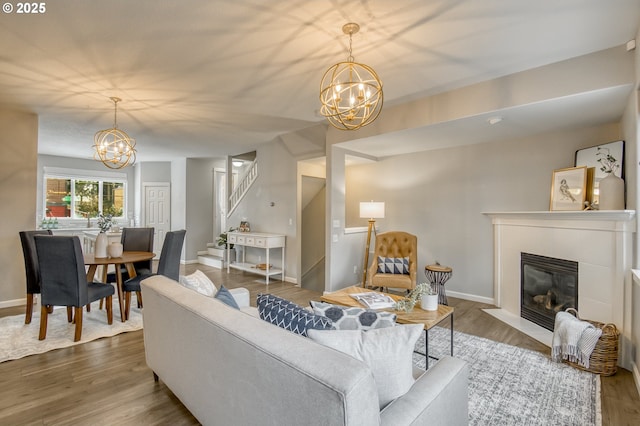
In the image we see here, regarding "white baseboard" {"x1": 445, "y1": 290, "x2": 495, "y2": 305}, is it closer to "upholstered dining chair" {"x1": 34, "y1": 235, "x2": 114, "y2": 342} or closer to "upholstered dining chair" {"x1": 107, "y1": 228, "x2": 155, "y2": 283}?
"upholstered dining chair" {"x1": 107, "y1": 228, "x2": 155, "y2": 283}

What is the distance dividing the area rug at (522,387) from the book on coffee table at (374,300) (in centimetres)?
54

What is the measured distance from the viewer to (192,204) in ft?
26.6

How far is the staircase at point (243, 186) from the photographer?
691 cm

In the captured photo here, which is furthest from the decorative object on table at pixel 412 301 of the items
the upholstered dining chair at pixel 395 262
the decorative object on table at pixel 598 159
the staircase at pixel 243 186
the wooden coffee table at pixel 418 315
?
the staircase at pixel 243 186

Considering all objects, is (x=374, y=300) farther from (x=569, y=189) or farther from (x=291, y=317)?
(x=569, y=189)

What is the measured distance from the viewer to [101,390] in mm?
2229

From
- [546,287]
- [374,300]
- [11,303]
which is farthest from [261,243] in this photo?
[546,287]

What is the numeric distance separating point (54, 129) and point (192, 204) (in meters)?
3.28

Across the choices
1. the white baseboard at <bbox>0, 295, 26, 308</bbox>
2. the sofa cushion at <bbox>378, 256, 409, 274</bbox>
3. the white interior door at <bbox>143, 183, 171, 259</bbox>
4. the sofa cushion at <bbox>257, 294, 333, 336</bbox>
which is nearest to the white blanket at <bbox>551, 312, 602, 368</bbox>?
the sofa cushion at <bbox>378, 256, 409, 274</bbox>

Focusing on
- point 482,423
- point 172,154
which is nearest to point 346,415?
point 482,423

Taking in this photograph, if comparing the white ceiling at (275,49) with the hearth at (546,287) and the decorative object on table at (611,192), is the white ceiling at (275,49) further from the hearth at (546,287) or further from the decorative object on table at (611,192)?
the hearth at (546,287)

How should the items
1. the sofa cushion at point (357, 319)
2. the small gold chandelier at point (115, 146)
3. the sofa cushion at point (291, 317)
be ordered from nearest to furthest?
the sofa cushion at point (291, 317) < the sofa cushion at point (357, 319) < the small gold chandelier at point (115, 146)

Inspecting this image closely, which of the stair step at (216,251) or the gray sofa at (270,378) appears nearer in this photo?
the gray sofa at (270,378)

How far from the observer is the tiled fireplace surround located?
8.71ft
